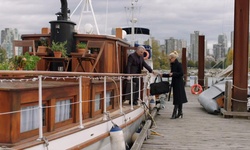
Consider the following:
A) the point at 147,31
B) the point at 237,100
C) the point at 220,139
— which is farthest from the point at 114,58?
the point at 147,31

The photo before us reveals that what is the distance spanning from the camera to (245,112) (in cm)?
1059

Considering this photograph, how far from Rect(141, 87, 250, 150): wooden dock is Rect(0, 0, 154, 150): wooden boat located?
69cm

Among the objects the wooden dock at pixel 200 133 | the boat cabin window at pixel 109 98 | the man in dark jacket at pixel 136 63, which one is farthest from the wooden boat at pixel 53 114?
the man in dark jacket at pixel 136 63

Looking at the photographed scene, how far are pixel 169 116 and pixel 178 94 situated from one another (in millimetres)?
1402

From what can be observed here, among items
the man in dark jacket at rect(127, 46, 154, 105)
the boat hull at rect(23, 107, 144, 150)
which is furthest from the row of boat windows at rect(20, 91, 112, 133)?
the man in dark jacket at rect(127, 46, 154, 105)

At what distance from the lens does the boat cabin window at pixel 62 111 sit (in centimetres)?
488

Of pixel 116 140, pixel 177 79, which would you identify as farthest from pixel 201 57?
pixel 116 140

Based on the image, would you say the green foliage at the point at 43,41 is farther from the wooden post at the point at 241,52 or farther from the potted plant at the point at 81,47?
the wooden post at the point at 241,52

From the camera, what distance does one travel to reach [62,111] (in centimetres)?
500

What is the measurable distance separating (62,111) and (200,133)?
173 inches

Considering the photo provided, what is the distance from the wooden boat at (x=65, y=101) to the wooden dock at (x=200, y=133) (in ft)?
2.26

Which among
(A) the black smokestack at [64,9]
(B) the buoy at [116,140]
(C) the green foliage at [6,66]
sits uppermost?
(A) the black smokestack at [64,9]

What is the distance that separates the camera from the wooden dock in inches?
284

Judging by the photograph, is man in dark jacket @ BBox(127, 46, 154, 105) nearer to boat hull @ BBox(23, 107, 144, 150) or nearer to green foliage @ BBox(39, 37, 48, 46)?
boat hull @ BBox(23, 107, 144, 150)
